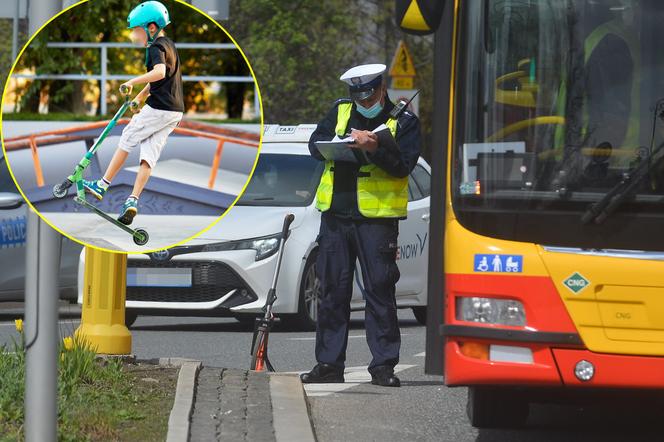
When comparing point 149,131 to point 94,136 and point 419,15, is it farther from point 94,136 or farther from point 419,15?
point 419,15

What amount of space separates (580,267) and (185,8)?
2106mm

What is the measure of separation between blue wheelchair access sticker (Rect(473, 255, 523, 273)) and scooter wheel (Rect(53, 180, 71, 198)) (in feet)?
7.03

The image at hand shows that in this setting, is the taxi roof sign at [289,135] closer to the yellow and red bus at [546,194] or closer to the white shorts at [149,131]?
the yellow and red bus at [546,194]

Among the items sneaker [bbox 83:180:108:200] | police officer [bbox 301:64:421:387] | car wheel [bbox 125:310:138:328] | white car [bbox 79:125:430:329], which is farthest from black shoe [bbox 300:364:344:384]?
car wheel [bbox 125:310:138:328]

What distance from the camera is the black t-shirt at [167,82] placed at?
15.3 feet

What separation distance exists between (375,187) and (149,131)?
13.1 feet

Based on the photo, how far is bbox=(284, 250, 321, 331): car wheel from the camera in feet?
41.5

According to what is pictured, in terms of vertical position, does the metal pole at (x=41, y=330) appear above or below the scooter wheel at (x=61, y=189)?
below

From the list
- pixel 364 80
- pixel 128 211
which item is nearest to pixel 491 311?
pixel 128 211

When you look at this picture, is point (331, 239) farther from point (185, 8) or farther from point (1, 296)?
point (1, 296)

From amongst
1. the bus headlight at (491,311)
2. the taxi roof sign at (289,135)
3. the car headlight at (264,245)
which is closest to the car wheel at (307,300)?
the car headlight at (264,245)

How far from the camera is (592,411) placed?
8234 mm

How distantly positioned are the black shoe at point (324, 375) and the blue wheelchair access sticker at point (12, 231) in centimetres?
620

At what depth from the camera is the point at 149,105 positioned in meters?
4.68
